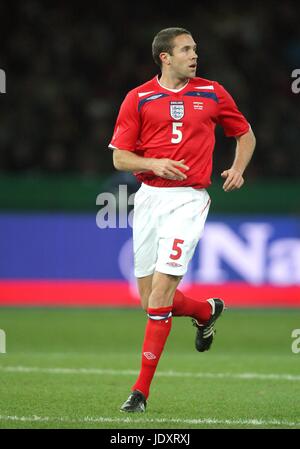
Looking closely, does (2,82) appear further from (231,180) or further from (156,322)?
(156,322)

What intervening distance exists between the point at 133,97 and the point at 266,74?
39.4ft

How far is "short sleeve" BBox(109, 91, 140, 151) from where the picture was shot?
692 cm

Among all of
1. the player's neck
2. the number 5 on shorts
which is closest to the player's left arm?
the number 5 on shorts

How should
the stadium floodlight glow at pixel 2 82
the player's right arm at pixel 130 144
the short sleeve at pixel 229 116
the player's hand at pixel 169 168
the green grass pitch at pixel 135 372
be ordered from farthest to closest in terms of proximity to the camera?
1. the stadium floodlight glow at pixel 2 82
2. the short sleeve at pixel 229 116
3. the player's right arm at pixel 130 144
4. the player's hand at pixel 169 168
5. the green grass pitch at pixel 135 372

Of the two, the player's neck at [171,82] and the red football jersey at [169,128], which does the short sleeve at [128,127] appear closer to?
the red football jersey at [169,128]

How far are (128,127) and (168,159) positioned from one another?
0.42 metres

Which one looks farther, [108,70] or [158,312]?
[108,70]

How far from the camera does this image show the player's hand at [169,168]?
6609mm

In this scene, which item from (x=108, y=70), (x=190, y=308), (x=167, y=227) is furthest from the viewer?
(x=108, y=70)

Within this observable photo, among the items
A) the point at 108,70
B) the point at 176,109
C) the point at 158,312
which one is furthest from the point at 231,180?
the point at 108,70

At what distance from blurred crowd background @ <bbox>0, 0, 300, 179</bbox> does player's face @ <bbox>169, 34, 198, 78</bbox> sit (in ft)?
31.1

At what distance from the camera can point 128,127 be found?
693 centimetres

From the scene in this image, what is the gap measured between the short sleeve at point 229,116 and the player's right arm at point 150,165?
0.64 meters

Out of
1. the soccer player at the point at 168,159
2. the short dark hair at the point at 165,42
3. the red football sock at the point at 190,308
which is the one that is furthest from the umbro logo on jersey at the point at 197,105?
the red football sock at the point at 190,308
